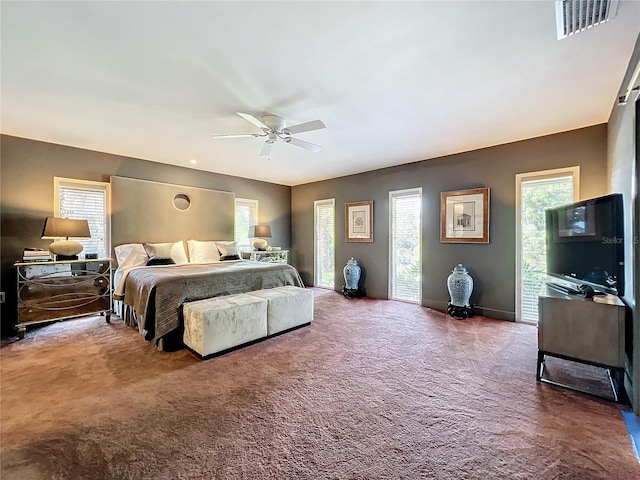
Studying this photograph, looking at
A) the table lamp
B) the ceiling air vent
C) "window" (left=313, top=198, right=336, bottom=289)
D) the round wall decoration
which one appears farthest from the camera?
"window" (left=313, top=198, right=336, bottom=289)

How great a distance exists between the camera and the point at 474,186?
4.58m

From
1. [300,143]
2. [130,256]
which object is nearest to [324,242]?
[300,143]

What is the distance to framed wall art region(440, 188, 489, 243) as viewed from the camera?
4.48 m

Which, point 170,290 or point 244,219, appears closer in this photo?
point 170,290

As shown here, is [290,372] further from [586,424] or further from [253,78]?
[253,78]

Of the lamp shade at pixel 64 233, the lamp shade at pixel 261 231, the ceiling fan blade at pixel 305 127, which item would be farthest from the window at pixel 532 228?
the lamp shade at pixel 64 233

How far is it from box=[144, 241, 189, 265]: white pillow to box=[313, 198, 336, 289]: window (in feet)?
10.0

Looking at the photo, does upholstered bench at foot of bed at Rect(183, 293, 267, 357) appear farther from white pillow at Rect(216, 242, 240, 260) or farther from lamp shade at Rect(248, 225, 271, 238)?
lamp shade at Rect(248, 225, 271, 238)

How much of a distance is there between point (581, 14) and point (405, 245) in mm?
4021

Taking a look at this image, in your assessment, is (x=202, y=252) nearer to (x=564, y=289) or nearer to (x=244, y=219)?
(x=244, y=219)

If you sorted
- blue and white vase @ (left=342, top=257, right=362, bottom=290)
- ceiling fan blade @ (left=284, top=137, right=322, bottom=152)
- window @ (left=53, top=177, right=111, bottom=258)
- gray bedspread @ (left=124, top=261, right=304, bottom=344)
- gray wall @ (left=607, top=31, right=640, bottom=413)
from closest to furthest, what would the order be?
gray wall @ (left=607, top=31, right=640, bottom=413), gray bedspread @ (left=124, top=261, right=304, bottom=344), ceiling fan blade @ (left=284, top=137, right=322, bottom=152), window @ (left=53, top=177, right=111, bottom=258), blue and white vase @ (left=342, top=257, right=362, bottom=290)

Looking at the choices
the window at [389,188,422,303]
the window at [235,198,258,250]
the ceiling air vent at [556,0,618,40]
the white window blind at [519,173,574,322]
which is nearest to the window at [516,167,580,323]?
the white window blind at [519,173,574,322]

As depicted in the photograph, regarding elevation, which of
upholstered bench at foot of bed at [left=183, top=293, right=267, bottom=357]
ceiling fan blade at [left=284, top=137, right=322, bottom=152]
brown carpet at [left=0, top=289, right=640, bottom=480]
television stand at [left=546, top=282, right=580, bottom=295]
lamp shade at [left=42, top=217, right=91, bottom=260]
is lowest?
brown carpet at [left=0, top=289, right=640, bottom=480]

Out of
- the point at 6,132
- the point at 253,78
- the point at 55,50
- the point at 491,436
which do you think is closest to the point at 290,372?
the point at 491,436
